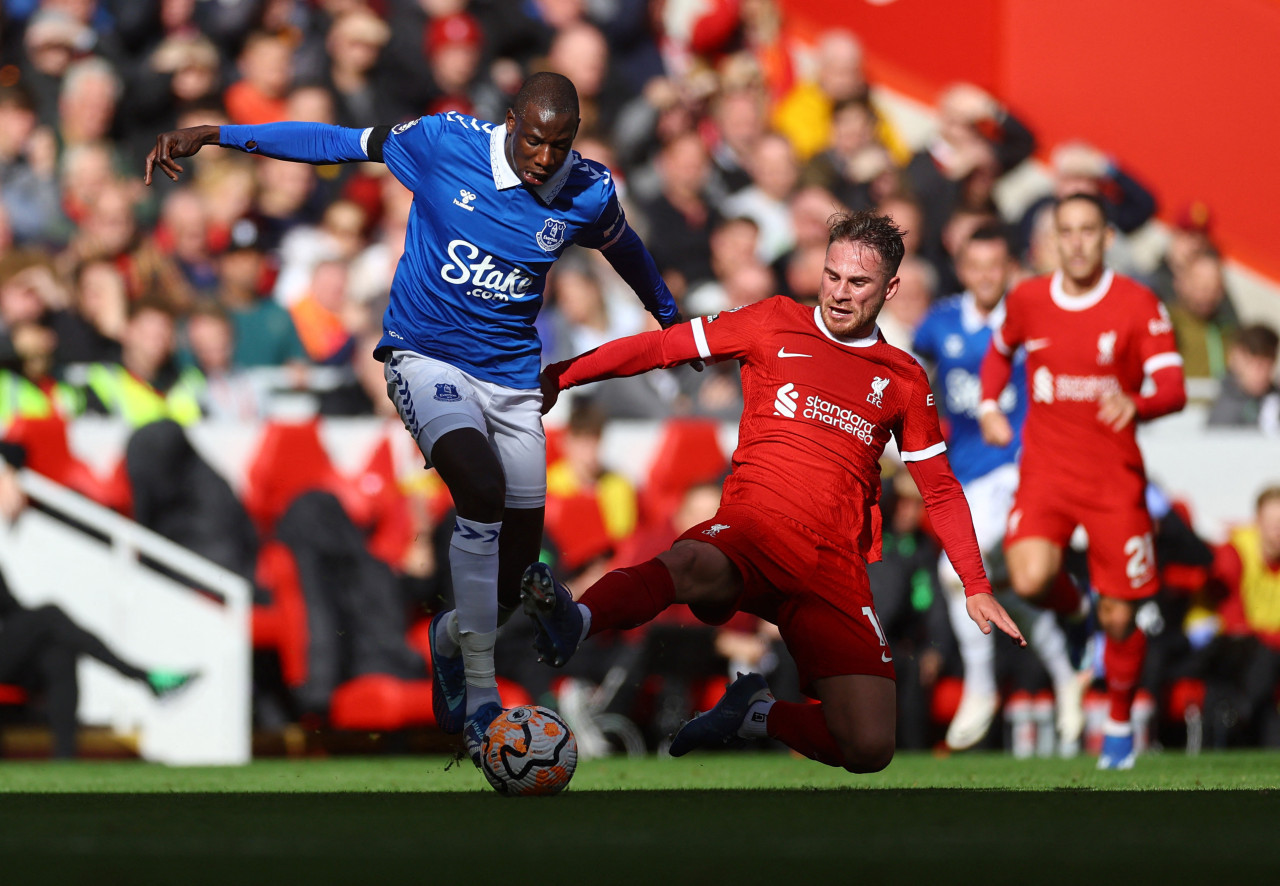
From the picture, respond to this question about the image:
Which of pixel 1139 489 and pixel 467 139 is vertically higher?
pixel 467 139

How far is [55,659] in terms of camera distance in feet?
29.6

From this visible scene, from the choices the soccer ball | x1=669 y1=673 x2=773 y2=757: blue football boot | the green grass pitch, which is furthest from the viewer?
x1=669 y1=673 x2=773 y2=757: blue football boot

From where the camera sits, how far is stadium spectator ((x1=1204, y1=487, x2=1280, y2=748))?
33.6 feet

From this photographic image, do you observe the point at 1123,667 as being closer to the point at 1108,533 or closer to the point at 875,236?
the point at 1108,533

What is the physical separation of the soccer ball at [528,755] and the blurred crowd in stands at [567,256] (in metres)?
3.66

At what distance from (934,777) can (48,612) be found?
442cm

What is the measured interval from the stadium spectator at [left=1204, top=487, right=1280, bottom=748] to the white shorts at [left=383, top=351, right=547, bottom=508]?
5.01 m

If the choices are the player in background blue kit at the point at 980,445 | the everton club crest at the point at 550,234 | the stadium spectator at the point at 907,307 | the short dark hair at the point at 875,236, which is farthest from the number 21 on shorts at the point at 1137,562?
the everton club crest at the point at 550,234

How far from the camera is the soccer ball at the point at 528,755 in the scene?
5645 mm

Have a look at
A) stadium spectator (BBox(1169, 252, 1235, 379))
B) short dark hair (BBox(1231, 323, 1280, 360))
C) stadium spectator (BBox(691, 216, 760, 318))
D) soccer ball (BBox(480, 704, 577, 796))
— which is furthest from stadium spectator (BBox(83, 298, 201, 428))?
stadium spectator (BBox(1169, 252, 1235, 379))

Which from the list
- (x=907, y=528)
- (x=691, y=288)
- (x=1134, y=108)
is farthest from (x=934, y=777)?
(x=1134, y=108)

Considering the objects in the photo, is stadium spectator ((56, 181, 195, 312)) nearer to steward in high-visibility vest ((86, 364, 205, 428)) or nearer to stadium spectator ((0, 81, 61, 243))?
stadium spectator ((0, 81, 61, 243))

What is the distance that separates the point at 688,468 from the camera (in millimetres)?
10109

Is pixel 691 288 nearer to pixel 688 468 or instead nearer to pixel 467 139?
pixel 688 468
